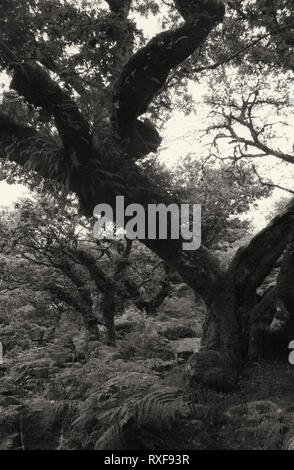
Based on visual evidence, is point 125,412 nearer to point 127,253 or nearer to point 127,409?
point 127,409

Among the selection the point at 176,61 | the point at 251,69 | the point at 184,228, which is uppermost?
the point at 251,69

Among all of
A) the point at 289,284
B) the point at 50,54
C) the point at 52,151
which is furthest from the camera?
the point at 289,284

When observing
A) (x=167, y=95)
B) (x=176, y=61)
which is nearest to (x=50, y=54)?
(x=176, y=61)

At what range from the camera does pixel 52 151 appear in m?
7.91

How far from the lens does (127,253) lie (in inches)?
539

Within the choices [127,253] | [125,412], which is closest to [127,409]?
[125,412]

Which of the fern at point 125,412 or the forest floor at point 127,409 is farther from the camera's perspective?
the forest floor at point 127,409

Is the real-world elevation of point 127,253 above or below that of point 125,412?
above

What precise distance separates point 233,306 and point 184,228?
2.08 m

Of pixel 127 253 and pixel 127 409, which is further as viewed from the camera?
pixel 127 253

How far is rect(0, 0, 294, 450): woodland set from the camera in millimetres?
5434

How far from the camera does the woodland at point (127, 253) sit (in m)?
5.43
